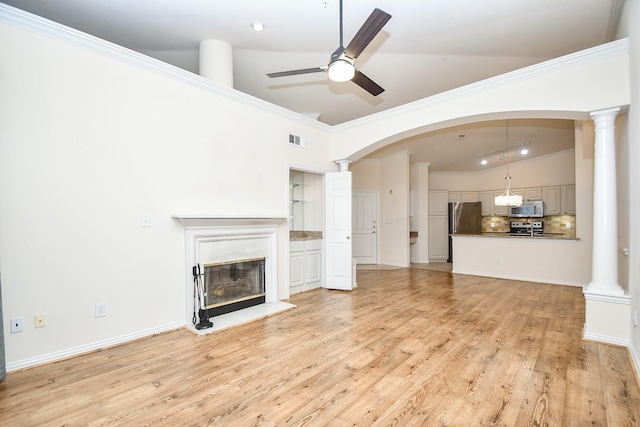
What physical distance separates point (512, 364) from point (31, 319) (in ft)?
13.6

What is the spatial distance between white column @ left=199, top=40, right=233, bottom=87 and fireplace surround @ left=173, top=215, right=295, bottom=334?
1910 millimetres

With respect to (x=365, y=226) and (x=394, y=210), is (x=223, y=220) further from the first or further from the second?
(x=394, y=210)

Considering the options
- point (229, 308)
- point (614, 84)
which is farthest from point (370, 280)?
point (614, 84)

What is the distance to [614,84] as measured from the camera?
120 inches

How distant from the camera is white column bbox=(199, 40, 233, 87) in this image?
3.91 metres

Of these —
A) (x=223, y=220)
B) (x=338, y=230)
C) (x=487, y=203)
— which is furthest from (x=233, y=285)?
(x=487, y=203)

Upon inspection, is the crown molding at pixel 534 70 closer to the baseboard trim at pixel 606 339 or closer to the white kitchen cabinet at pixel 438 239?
the baseboard trim at pixel 606 339

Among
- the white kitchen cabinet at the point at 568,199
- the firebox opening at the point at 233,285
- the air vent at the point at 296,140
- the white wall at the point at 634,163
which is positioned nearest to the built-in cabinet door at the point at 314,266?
the firebox opening at the point at 233,285

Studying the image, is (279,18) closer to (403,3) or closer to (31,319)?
(403,3)

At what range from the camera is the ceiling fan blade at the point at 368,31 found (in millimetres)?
2291

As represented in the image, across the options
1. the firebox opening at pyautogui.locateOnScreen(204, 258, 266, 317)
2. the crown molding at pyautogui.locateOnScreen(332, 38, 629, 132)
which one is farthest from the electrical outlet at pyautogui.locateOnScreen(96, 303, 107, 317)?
the crown molding at pyautogui.locateOnScreen(332, 38, 629, 132)

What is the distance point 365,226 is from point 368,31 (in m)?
6.15

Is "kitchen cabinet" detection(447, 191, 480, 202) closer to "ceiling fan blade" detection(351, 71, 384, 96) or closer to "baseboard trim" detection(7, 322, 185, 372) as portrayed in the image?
"ceiling fan blade" detection(351, 71, 384, 96)

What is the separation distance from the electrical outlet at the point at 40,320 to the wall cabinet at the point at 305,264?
3.03 m
